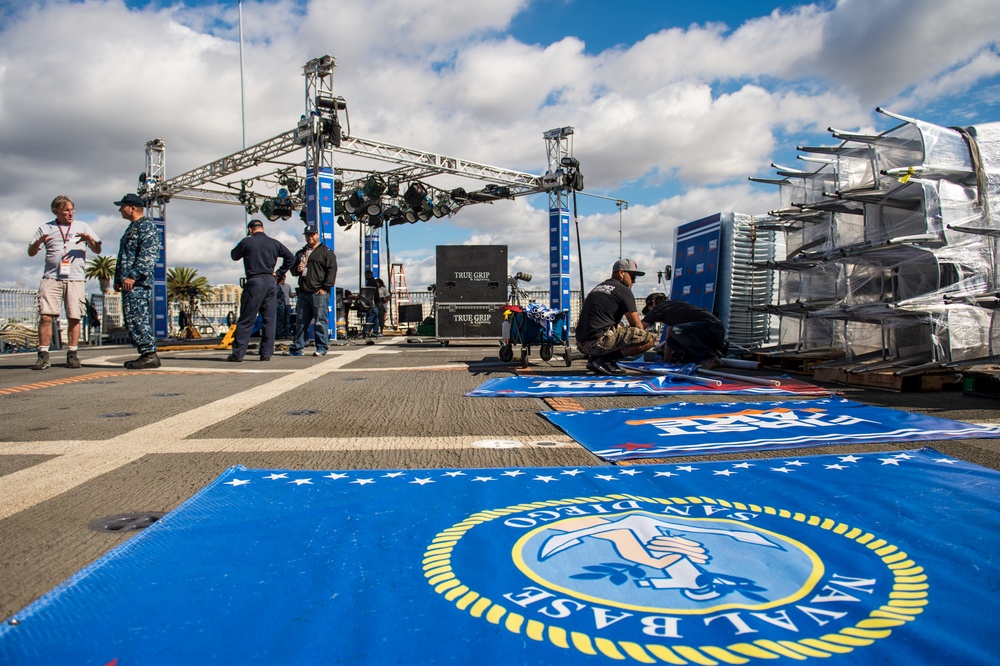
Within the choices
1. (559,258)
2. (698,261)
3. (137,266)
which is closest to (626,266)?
(698,261)

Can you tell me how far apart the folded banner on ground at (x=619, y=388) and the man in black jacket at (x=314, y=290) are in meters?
4.38

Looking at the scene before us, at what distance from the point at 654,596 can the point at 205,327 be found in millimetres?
25996

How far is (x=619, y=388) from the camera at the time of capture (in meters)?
5.55

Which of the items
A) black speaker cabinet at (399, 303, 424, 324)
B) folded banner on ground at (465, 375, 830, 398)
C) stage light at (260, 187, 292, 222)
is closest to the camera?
folded banner on ground at (465, 375, 830, 398)

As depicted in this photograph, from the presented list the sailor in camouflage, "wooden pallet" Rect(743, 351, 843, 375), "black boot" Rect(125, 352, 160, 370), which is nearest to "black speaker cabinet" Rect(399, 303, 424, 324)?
"black boot" Rect(125, 352, 160, 370)

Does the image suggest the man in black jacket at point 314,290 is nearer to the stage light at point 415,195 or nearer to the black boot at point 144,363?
the black boot at point 144,363

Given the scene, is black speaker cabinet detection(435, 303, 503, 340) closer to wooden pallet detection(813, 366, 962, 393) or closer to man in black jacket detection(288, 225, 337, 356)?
man in black jacket detection(288, 225, 337, 356)

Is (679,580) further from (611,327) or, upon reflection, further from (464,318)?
(464,318)

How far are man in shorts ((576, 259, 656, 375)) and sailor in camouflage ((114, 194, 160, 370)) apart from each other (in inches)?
199

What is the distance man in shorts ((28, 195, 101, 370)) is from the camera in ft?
22.6

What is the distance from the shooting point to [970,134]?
5883mm

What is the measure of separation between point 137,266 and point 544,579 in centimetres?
710

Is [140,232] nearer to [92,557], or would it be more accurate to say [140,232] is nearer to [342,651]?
[92,557]

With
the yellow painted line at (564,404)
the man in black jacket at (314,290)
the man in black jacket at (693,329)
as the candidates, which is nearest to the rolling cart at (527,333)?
the man in black jacket at (693,329)
